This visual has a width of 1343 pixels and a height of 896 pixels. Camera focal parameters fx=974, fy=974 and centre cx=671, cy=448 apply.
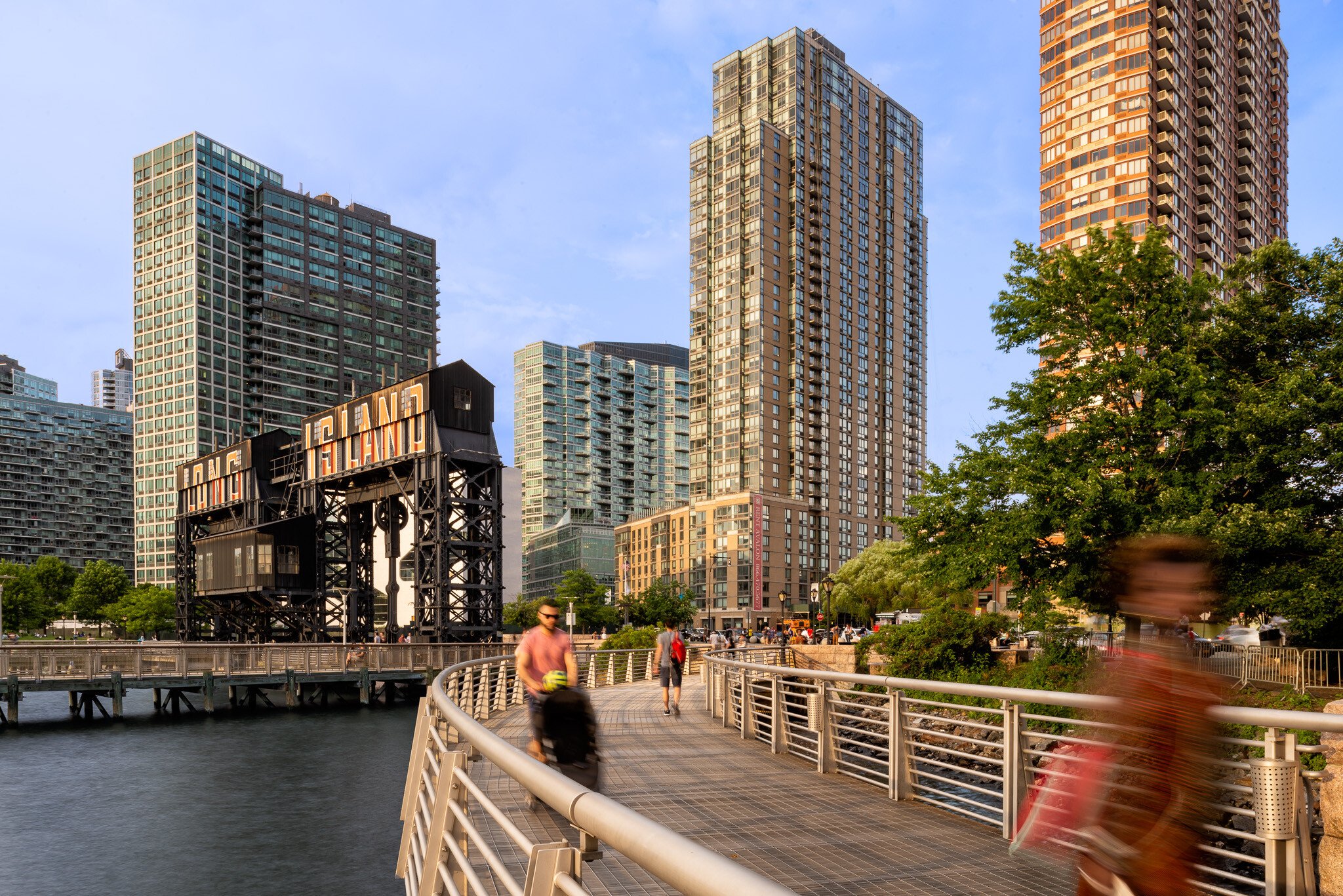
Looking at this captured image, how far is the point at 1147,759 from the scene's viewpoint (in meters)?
3.63

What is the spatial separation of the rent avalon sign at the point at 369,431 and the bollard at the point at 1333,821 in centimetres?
5295

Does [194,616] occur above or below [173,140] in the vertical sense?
below

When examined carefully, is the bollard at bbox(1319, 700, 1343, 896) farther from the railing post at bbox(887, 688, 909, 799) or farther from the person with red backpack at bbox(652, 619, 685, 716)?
the person with red backpack at bbox(652, 619, 685, 716)

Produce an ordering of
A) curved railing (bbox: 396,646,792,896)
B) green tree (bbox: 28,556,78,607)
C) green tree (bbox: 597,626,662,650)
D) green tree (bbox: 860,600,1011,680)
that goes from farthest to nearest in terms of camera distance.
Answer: green tree (bbox: 28,556,78,607), green tree (bbox: 597,626,662,650), green tree (bbox: 860,600,1011,680), curved railing (bbox: 396,646,792,896)

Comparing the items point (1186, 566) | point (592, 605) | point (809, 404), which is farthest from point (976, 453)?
point (809, 404)

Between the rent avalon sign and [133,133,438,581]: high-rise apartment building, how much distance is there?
100412 millimetres

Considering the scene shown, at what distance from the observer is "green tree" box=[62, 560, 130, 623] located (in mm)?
128000

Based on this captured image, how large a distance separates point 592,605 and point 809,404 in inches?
1862

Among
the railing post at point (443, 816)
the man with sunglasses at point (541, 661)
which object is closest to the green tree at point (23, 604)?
the man with sunglasses at point (541, 661)

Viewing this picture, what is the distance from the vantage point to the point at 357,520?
213ft

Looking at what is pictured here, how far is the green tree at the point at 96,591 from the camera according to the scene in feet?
420

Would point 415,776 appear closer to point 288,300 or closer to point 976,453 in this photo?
point 976,453

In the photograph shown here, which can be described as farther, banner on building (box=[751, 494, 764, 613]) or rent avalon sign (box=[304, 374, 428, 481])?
banner on building (box=[751, 494, 764, 613])

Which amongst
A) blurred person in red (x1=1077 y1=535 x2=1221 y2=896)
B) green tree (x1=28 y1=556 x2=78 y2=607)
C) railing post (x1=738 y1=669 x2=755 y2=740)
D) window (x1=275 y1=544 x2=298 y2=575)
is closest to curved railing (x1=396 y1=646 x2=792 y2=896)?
blurred person in red (x1=1077 y1=535 x2=1221 y2=896)
